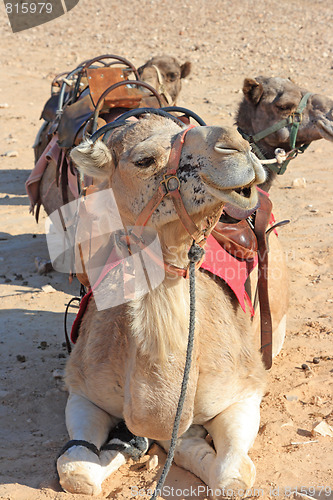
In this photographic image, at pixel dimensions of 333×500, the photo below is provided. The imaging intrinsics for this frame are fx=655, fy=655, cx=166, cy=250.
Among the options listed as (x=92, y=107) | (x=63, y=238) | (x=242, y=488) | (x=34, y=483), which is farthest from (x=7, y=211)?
(x=242, y=488)

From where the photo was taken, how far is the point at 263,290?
4.20 metres

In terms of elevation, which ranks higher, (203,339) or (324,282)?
(203,339)

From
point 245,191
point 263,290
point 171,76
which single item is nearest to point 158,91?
point 171,76

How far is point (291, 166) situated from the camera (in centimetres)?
980

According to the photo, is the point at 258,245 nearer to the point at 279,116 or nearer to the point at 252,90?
the point at 279,116

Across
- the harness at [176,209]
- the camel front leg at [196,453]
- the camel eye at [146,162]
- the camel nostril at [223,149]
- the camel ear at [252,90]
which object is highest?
the camel nostril at [223,149]

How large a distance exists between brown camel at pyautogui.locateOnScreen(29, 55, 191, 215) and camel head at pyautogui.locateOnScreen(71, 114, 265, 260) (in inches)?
108

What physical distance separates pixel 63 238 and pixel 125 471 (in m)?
3.53

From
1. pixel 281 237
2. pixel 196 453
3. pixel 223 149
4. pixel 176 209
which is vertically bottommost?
pixel 281 237

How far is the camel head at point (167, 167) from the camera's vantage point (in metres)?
2.47

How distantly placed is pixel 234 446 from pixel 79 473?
765 millimetres

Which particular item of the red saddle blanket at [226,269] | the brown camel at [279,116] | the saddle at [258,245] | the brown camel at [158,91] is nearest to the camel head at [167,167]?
the red saddle blanket at [226,269]

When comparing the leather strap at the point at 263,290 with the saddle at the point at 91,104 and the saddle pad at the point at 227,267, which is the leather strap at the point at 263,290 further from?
the saddle at the point at 91,104

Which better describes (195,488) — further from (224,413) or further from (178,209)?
(178,209)
